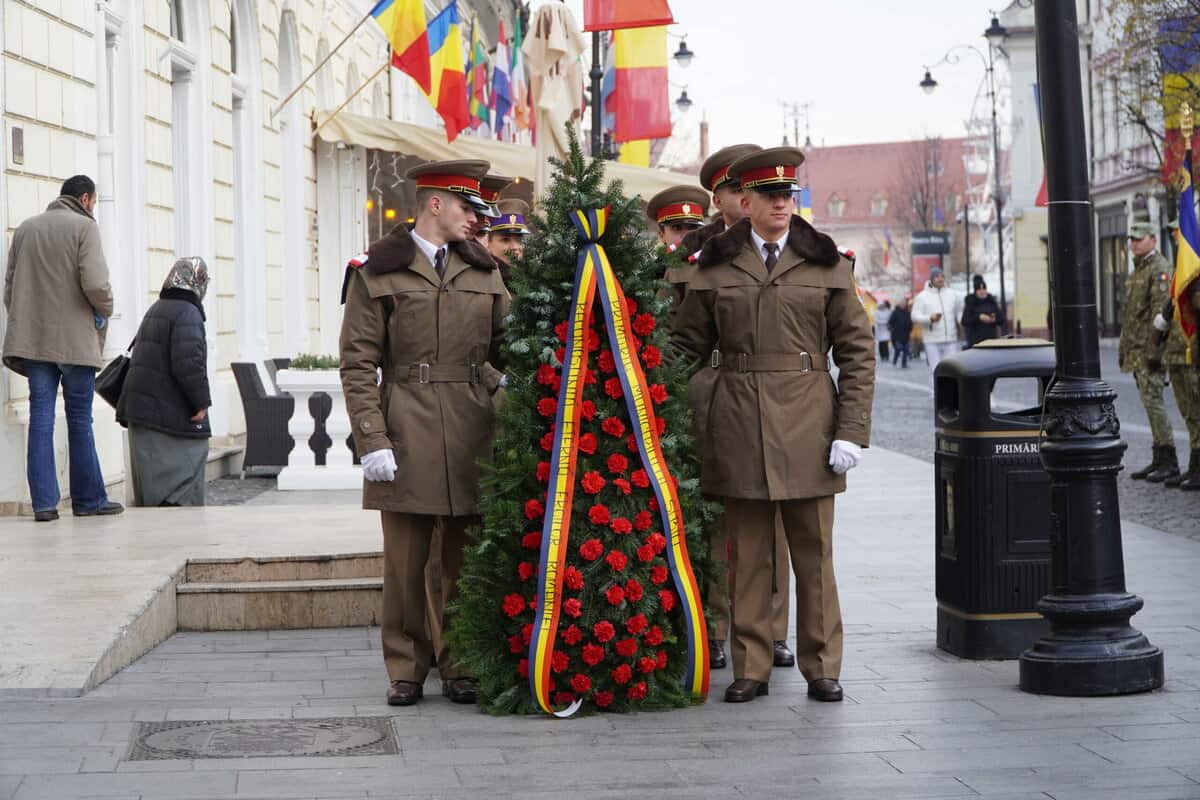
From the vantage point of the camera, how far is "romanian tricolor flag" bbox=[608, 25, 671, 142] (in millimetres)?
19078

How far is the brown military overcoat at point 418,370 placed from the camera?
677 cm

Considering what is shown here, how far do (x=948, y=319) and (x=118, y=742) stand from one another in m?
22.9

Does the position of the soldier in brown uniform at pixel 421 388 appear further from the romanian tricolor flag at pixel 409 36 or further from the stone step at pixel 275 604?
the romanian tricolor flag at pixel 409 36

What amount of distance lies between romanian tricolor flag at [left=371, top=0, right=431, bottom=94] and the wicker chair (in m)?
4.88

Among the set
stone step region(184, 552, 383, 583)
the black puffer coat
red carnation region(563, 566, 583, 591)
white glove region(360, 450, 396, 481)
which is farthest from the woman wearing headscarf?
red carnation region(563, 566, 583, 591)

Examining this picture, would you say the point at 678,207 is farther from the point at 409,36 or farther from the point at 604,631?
the point at 409,36

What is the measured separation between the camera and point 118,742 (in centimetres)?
598

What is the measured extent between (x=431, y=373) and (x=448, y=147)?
12.3 meters

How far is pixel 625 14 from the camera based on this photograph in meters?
15.9

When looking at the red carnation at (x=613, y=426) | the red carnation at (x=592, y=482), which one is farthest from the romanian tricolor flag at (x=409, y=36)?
the red carnation at (x=592, y=482)

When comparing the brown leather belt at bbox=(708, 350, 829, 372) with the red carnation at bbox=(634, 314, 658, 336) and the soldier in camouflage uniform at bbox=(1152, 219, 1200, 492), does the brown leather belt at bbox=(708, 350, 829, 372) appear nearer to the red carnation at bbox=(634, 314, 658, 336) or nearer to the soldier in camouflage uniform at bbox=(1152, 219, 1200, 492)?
the red carnation at bbox=(634, 314, 658, 336)

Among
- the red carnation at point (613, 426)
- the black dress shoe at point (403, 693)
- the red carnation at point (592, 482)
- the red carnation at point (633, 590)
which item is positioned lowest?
the black dress shoe at point (403, 693)

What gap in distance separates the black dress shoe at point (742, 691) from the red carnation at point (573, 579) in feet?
2.39

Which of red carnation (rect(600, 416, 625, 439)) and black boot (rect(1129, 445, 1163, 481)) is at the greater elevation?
red carnation (rect(600, 416, 625, 439))
